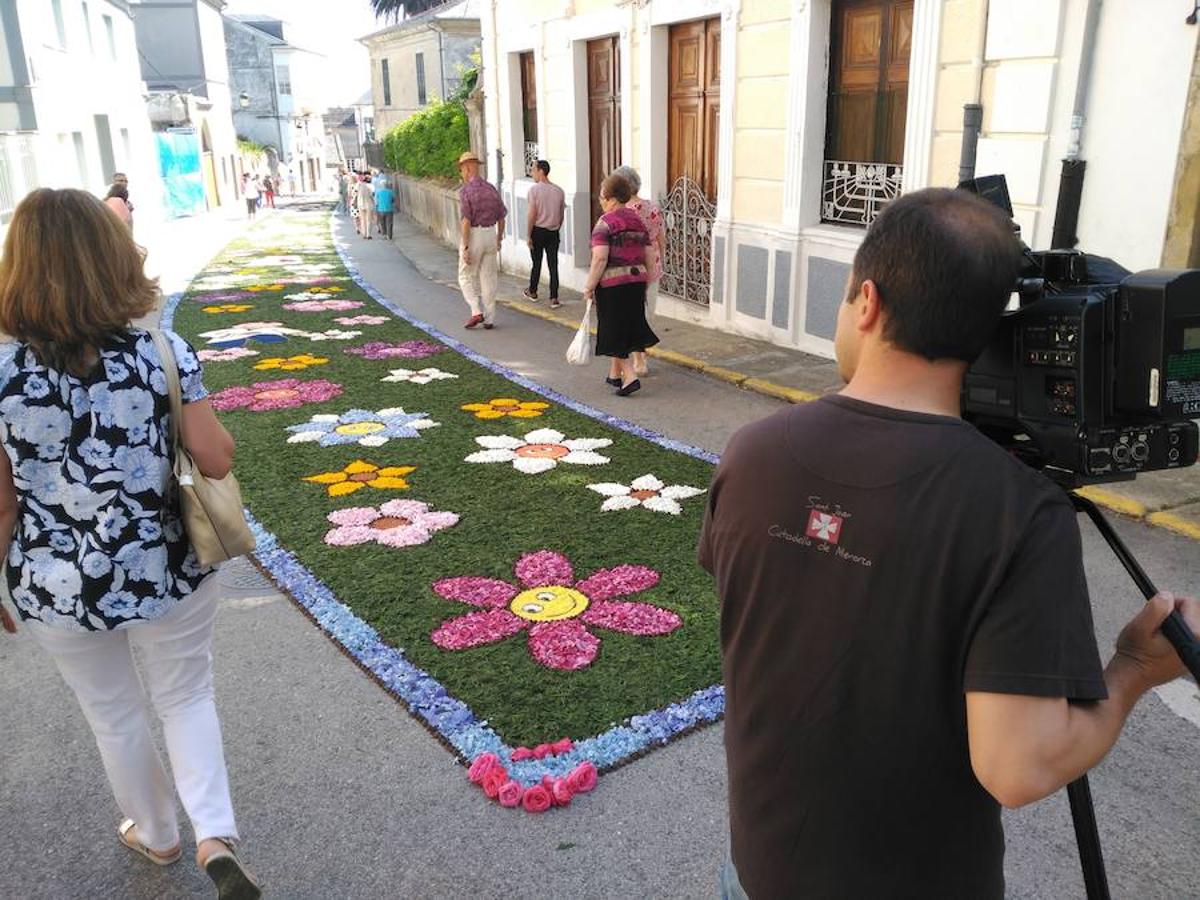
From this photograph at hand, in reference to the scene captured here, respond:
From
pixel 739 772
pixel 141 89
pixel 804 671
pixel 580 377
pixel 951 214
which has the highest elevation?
pixel 141 89

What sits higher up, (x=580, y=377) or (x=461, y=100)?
(x=461, y=100)

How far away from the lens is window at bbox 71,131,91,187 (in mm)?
21531

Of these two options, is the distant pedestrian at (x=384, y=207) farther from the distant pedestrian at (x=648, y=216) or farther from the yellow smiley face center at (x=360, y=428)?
the yellow smiley face center at (x=360, y=428)

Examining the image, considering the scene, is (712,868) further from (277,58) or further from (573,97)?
(277,58)

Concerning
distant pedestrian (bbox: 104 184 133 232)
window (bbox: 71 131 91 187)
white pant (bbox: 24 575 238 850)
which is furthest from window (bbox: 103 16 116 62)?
white pant (bbox: 24 575 238 850)

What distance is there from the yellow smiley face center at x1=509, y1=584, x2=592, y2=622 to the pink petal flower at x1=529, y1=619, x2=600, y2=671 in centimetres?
6

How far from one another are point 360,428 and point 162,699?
453cm

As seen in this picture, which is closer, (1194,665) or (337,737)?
(1194,665)

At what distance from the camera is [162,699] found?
2510mm

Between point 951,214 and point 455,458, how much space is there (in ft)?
17.0

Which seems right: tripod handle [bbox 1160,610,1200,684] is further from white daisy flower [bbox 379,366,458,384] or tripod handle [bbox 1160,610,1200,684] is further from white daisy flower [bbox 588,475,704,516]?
white daisy flower [bbox 379,366,458,384]

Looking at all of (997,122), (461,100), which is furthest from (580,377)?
(461,100)

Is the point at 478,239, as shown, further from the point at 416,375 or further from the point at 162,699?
the point at 162,699

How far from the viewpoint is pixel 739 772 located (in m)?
1.50
